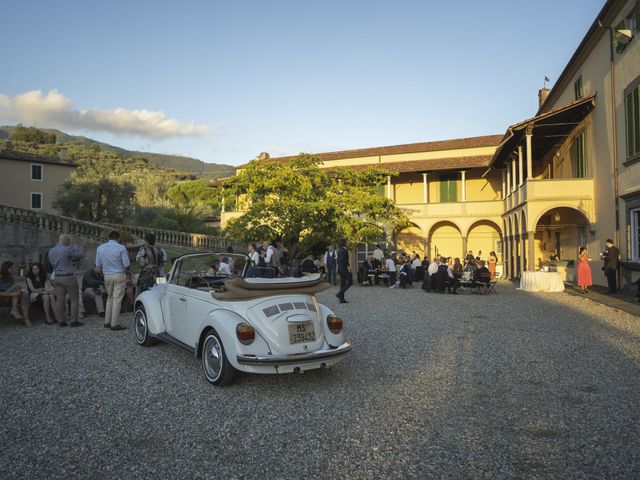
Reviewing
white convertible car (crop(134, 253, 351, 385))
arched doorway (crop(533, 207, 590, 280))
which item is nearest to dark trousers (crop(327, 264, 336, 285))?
arched doorway (crop(533, 207, 590, 280))

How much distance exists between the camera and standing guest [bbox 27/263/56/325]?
945 cm

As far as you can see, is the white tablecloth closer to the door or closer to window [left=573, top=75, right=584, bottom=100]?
window [left=573, top=75, right=584, bottom=100]

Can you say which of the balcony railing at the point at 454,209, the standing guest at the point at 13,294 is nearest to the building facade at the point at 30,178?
the balcony railing at the point at 454,209

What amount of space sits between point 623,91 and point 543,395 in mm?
13795

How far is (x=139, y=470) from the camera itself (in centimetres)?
330

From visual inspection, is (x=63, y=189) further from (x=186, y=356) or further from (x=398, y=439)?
(x=398, y=439)

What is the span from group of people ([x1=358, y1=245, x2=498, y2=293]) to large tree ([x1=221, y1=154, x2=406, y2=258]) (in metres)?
2.13

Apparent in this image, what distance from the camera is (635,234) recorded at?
14.7 metres

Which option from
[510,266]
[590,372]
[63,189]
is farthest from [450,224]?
[63,189]

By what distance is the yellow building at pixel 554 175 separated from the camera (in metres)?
15.0

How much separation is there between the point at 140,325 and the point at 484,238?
26287mm

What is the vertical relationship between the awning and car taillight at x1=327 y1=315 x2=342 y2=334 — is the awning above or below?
above

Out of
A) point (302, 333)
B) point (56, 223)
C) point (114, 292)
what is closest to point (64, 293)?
point (114, 292)

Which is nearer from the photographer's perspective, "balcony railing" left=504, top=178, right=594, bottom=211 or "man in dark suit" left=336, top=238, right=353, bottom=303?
"man in dark suit" left=336, top=238, right=353, bottom=303
